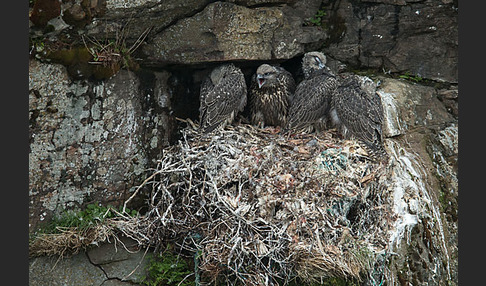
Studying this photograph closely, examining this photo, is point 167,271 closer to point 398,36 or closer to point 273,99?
point 273,99

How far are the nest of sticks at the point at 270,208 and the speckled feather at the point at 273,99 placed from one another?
637 millimetres

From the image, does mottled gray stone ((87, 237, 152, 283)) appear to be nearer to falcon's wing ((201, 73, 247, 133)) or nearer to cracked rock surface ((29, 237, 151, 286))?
cracked rock surface ((29, 237, 151, 286))

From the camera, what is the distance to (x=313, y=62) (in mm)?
8469

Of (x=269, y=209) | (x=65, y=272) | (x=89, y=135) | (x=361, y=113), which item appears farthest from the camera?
(x=361, y=113)

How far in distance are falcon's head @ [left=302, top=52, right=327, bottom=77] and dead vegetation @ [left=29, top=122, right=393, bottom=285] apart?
993 millimetres

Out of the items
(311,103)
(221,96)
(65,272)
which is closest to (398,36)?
(311,103)

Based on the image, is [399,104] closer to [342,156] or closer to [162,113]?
[342,156]

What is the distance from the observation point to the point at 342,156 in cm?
760

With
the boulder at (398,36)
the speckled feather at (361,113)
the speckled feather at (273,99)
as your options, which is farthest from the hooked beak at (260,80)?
the boulder at (398,36)

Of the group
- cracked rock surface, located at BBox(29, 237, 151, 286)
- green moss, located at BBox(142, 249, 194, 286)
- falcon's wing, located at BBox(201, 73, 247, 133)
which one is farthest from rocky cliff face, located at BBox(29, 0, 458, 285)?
green moss, located at BBox(142, 249, 194, 286)

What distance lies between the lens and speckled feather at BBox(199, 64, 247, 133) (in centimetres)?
813

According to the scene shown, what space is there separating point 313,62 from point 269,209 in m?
2.22

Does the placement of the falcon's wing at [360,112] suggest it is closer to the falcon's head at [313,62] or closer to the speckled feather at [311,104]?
the speckled feather at [311,104]

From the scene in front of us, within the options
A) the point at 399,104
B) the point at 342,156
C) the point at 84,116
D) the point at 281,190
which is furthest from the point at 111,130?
the point at 399,104
